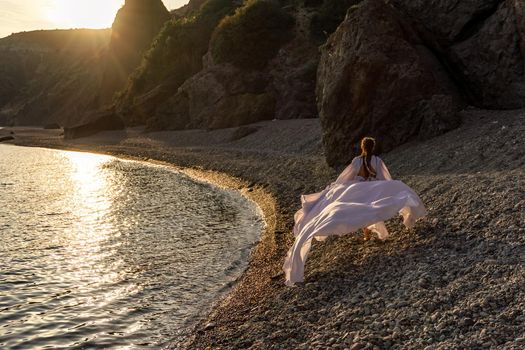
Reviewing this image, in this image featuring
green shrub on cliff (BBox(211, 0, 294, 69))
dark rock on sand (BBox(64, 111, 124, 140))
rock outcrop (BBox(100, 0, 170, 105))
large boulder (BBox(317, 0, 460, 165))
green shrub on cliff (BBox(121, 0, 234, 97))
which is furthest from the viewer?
rock outcrop (BBox(100, 0, 170, 105))

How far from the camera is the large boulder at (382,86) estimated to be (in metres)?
21.6

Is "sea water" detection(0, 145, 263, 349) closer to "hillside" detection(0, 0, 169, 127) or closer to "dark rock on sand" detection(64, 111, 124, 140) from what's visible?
"dark rock on sand" detection(64, 111, 124, 140)

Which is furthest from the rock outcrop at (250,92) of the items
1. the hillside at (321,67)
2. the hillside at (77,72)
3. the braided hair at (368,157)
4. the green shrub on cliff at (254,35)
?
the braided hair at (368,157)

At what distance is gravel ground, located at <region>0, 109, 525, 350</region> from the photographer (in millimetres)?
7531

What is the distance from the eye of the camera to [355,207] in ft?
34.4

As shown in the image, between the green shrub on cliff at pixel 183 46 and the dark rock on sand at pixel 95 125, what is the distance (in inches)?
255

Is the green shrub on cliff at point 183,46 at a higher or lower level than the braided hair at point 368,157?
higher

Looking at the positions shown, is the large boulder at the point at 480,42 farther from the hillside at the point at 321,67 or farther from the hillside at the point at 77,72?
the hillside at the point at 77,72

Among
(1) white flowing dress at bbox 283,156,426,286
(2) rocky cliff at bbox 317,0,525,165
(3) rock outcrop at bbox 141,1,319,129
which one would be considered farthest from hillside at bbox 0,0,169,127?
(1) white flowing dress at bbox 283,156,426,286

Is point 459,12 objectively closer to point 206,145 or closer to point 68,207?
point 68,207

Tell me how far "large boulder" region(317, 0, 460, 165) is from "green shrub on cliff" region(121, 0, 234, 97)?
40.1 meters

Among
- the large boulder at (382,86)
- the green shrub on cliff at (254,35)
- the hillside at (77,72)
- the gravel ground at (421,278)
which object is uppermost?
the hillside at (77,72)

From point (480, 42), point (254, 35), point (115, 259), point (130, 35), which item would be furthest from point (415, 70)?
point (130, 35)

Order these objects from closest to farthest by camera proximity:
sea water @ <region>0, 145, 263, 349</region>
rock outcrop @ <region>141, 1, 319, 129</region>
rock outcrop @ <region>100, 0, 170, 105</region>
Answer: sea water @ <region>0, 145, 263, 349</region>, rock outcrop @ <region>141, 1, 319, 129</region>, rock outcrop @ <region>100, 0, 170, 105</region>
